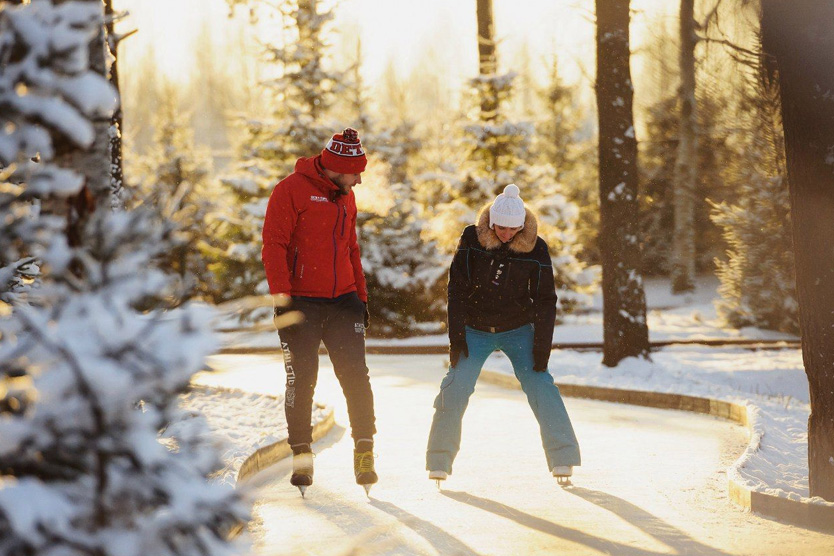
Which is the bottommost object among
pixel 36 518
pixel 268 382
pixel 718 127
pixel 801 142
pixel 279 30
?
pixel 268 382

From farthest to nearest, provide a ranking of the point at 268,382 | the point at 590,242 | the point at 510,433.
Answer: the point at 590,242
the point at 268,382
the point at 510,433

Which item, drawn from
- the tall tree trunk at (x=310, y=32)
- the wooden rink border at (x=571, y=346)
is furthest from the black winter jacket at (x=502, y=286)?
the tall tree trunk at (x=310, y=32)

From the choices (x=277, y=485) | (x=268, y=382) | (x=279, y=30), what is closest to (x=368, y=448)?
(x=277, y=485)

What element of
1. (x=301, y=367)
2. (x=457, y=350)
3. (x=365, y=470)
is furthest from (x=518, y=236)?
(x=365, y=470)

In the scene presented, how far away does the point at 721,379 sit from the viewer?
1462 cm

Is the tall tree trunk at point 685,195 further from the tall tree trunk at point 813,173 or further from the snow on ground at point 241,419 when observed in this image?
the tall tree trunk at point 813,173

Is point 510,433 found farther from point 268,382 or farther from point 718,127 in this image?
point 718,127

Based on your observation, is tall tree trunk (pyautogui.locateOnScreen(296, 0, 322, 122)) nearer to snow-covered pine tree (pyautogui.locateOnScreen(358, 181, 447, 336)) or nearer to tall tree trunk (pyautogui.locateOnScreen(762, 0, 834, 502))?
snow-covered pine tree (pyautogui.locateOnScreen(358, 181, 447, 336))

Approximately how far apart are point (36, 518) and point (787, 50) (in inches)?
A: 205

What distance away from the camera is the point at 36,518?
7.20 ft

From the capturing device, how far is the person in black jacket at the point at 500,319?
6.74m

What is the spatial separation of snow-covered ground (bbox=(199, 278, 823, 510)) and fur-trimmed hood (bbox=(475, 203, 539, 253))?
1.99 meters

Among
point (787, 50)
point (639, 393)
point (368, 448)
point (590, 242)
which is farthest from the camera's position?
point (590, 242)

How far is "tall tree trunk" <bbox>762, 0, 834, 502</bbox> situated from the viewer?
19.6 ft
